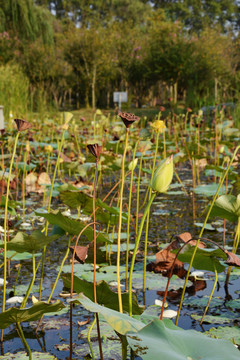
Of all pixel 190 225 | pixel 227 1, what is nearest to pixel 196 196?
pixel 190 225

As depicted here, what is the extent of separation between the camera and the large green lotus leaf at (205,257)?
0.88m

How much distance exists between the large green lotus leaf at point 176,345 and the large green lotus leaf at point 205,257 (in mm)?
354

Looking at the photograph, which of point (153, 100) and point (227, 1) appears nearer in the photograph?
point (153, 100)

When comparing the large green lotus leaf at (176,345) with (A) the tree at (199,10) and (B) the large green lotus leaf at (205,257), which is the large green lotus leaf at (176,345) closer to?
(B) the large green lotus leaf at (205,257)

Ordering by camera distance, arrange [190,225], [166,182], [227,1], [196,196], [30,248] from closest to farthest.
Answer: [166,182], [30,248], [190,225], [196,196], [227,1]

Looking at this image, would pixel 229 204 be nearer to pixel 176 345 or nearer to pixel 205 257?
pixel 205 257

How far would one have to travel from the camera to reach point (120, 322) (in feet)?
1.77

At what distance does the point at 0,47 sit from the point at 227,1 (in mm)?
20124

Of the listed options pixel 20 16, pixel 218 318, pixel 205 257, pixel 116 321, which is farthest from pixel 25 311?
pixel 20 16

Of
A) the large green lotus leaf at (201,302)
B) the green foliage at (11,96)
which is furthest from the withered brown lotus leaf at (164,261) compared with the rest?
the green foliage at (11,96)

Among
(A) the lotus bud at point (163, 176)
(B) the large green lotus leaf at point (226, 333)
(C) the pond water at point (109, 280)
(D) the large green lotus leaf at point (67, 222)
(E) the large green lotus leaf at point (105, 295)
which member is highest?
(A) the lotus bud at point (163, 176)

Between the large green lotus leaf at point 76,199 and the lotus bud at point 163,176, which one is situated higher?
the lotus bud at point 163,176

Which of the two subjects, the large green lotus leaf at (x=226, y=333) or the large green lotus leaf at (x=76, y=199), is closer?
the large green lotus leaf at (x=226, y=333)

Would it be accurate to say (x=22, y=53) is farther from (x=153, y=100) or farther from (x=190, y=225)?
(x=190, y=225)
